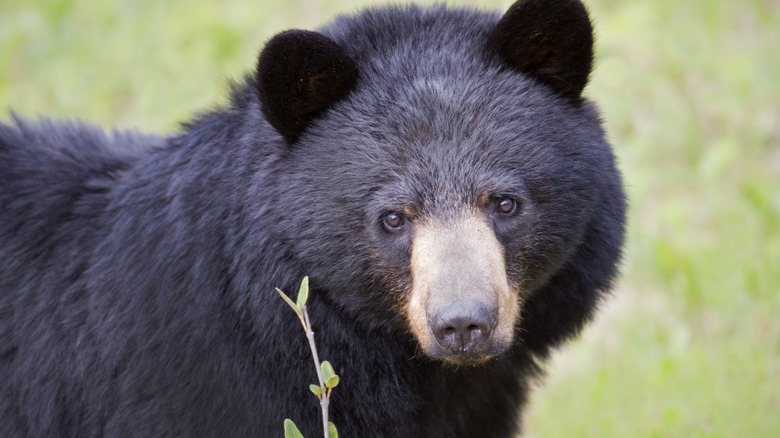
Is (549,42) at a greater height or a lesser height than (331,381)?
greater

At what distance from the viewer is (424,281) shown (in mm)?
3916

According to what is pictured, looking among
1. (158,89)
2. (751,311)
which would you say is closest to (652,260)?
(751,311)

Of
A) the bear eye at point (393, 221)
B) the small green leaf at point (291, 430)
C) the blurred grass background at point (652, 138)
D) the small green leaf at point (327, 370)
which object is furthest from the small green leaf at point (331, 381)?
the blurred grass background at point (652, 138)

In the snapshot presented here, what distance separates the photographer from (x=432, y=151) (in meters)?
4.16

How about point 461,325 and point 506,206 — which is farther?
point 506,206

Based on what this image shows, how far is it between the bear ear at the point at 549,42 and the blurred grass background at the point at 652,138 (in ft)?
3.27

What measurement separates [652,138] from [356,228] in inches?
206

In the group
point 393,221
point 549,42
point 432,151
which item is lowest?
point 393,221

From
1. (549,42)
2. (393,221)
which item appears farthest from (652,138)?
(393,221)

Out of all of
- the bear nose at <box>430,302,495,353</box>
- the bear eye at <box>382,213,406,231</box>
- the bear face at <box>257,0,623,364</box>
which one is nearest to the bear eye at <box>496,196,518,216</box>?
the bear face at <box>257,0,623,364</box>

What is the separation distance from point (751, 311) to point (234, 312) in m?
4.27

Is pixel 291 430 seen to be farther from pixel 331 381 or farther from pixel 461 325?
pixel 461 325

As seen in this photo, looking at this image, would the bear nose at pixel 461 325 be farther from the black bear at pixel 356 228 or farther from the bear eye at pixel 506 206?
the bear eye at pixel 506 206

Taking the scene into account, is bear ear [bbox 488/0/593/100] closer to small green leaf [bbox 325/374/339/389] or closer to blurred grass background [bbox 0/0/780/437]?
blurred grass background [bbox 0/0/780/437]
